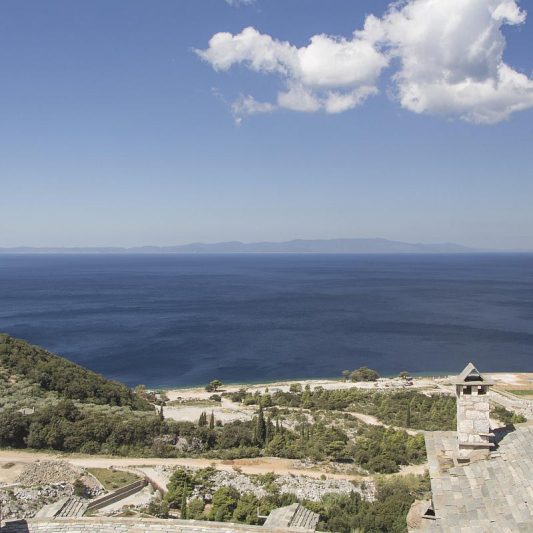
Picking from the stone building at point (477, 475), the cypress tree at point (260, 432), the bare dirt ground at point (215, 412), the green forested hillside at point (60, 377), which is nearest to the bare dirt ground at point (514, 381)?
the bare dirt ground at point (215, 412)

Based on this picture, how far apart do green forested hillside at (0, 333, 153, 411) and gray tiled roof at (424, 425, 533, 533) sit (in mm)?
30785

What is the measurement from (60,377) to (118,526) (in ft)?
89.6

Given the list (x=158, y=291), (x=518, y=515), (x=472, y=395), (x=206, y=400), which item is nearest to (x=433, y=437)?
(x=472, y=395)

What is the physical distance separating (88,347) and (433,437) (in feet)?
224

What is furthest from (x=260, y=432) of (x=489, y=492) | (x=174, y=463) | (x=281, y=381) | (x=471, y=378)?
(x=281, y=381)

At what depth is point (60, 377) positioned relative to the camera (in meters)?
35.8

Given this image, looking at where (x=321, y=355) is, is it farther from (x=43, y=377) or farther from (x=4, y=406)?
(x=4, y=406)

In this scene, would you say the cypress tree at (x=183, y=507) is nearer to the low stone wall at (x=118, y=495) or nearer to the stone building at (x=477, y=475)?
the low stone wall at (x=118, y=495)

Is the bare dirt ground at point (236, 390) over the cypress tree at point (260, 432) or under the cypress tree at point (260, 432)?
under

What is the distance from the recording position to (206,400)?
147ft

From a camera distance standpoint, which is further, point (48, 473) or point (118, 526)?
point (48, 473)

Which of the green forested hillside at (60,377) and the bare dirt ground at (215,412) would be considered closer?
the green forested hillside at (60,377)

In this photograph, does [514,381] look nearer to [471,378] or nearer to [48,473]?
[471,378]

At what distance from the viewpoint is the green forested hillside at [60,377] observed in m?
34.9
